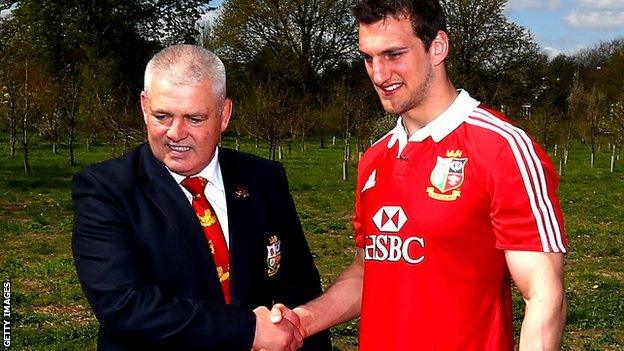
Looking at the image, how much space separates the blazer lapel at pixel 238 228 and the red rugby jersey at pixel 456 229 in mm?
552

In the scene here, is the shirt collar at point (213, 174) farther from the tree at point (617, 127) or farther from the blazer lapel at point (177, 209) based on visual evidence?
the tree at point (617, 127)

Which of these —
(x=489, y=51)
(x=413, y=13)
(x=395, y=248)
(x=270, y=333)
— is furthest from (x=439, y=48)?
(x=489, y=51)

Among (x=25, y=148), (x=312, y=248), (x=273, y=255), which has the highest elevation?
(x=273, y=255)

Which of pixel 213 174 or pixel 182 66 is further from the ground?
pixel 182 66

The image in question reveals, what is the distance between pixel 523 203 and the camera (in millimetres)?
2902

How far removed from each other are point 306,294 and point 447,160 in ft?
3.60

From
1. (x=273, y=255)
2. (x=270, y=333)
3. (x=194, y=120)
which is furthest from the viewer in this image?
(x=273, y=255)

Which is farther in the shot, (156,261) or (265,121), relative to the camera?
(265,121)

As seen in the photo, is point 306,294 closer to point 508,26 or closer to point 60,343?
point 60,343

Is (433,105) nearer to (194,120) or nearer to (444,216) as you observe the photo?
(444,216)

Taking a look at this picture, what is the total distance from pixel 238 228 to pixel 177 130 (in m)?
0.52

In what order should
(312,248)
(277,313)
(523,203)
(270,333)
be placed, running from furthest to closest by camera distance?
(312,248), (277,313), (270,333), (523,203)

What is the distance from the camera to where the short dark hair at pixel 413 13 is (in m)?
3.23

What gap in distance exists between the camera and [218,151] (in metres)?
3.60
